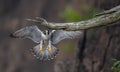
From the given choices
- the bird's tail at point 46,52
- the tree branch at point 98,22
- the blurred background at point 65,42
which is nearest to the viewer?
the tree branch at point 98,22

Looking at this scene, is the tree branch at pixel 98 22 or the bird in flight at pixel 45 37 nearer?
the tree branch at pixel 98 22

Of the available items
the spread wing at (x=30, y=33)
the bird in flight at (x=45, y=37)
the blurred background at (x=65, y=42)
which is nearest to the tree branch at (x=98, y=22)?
the bird in flight at (x=45, y=37)

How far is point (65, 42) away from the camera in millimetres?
8258

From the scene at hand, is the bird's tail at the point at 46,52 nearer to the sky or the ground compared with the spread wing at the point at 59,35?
nearer to the ground

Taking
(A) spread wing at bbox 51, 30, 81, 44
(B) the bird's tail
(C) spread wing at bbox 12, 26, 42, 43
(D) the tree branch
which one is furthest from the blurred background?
(D) the tree branch

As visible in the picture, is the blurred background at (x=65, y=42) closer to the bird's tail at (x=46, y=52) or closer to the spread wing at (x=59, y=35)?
the spread wing at (x=59, y=35)

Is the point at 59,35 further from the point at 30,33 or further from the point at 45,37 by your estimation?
the point at 30,33

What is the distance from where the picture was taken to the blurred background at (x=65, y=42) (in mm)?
7102

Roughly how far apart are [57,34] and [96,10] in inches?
42.7

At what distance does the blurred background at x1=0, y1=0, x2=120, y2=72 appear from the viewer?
7.10m

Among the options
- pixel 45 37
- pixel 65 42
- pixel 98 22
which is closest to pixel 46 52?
pixel 45 37

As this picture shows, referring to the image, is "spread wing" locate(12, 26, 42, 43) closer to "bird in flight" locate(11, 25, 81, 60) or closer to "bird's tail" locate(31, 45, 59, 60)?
"bird in flight" locate(11, 25, 81, 60)

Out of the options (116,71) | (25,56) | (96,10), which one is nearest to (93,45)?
(96,10)

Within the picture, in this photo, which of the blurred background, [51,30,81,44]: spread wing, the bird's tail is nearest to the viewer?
[51,30,81,44]: spread wing
